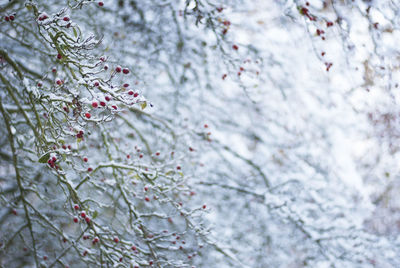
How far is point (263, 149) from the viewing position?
5395mm

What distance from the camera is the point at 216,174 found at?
5.04 metres

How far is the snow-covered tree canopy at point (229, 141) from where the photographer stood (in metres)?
2.85

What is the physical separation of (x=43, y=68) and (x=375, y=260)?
420cm

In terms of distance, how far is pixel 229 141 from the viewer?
5.13m

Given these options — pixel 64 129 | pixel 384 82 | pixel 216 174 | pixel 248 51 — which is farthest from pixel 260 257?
pixel 64 129

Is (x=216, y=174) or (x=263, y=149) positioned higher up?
(x=263, y=149)

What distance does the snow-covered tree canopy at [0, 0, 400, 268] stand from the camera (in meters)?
2.85

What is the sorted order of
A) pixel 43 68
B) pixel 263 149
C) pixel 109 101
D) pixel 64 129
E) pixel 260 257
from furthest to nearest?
1. pixel 263 149
2. pixel 260 257
3. pixel 43 68
4. pixel 64 129
5. pixel 109 101

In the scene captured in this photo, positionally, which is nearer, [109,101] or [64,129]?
[109,101]

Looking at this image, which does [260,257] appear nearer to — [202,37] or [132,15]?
[202,37]

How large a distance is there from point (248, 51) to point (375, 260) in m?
2.86

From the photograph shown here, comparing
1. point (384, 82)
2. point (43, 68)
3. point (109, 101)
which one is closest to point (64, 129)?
point (109, 101)

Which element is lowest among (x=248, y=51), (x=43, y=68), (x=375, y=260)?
(x=375, y=260)

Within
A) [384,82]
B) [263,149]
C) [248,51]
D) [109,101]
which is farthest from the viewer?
[263,149]
